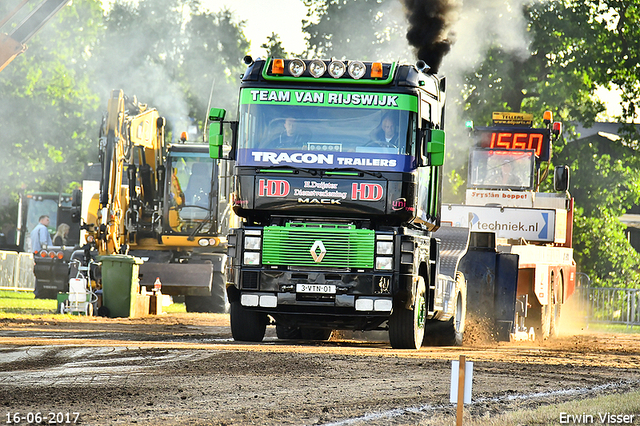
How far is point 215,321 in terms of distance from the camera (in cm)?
2175

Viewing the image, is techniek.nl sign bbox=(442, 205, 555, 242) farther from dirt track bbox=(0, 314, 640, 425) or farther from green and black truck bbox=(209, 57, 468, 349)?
green and black truck bbox=(209, 57, 468, 349)

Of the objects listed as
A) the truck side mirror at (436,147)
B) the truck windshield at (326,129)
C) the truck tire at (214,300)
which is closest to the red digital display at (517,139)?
the truck tire at (214,300)

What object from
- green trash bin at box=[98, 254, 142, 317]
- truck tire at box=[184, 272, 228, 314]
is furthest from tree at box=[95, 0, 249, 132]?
green trash bin at box=[98, 254, 142, 317]

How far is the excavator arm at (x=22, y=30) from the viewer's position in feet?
54.2

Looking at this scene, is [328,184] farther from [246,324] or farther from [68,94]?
[68,94]

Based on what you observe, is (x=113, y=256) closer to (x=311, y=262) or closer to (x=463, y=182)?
(x=311, y=262)

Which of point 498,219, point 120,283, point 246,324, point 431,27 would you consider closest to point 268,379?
point 246,324

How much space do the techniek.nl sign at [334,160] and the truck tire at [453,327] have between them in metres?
3.49

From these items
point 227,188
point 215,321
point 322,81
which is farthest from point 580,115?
point 322,81

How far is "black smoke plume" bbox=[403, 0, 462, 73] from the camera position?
1900 centimetres

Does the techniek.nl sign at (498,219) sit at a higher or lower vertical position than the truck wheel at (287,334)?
higher

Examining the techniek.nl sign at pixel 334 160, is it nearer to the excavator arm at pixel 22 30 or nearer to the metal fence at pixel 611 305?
the excavator arm at pixel 22 30

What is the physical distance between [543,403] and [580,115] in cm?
2888

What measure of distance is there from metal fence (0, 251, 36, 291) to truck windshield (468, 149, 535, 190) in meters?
19.6
